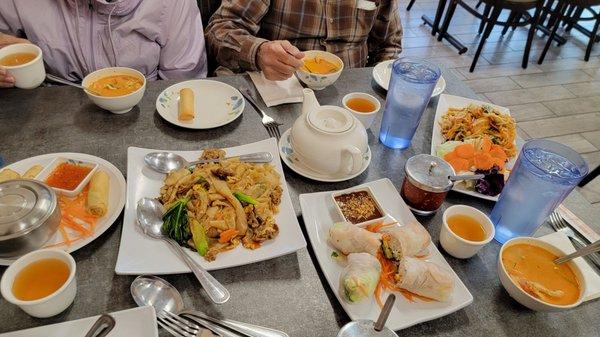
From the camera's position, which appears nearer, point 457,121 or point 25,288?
point 25,288

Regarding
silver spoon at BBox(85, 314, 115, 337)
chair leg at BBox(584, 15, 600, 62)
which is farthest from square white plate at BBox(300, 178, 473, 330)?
chair leg at BBox(584, 15, 600, 62)

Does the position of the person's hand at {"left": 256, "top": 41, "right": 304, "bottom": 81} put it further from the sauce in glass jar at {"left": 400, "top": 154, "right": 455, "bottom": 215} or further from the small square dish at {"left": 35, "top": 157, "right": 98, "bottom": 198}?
the small square dish at {"left": 35, "top": 157, "right": 98, "bottom": 198}

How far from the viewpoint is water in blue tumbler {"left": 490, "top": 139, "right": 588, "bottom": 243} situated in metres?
1.05

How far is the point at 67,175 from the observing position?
46.1 inches

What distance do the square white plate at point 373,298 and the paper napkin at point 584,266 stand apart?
0.34m

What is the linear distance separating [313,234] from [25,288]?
677 millimetres

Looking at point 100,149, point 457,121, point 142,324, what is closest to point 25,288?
point 142,324

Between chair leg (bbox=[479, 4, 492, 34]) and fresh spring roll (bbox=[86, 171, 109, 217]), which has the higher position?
fresh spring roll (bbox=[86, 171, 109, 217])

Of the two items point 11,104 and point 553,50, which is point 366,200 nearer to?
point 11,104

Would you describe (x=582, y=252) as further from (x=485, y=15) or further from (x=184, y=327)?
(x=485, y=15)

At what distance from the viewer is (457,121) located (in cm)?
151

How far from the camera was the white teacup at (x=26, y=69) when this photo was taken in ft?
4.27

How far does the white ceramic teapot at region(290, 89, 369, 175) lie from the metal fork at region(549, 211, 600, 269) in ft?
2.05

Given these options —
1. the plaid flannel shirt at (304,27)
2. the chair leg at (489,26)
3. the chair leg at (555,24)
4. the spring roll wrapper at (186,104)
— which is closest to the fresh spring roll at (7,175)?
the spring roll wrapper at (186,104)
